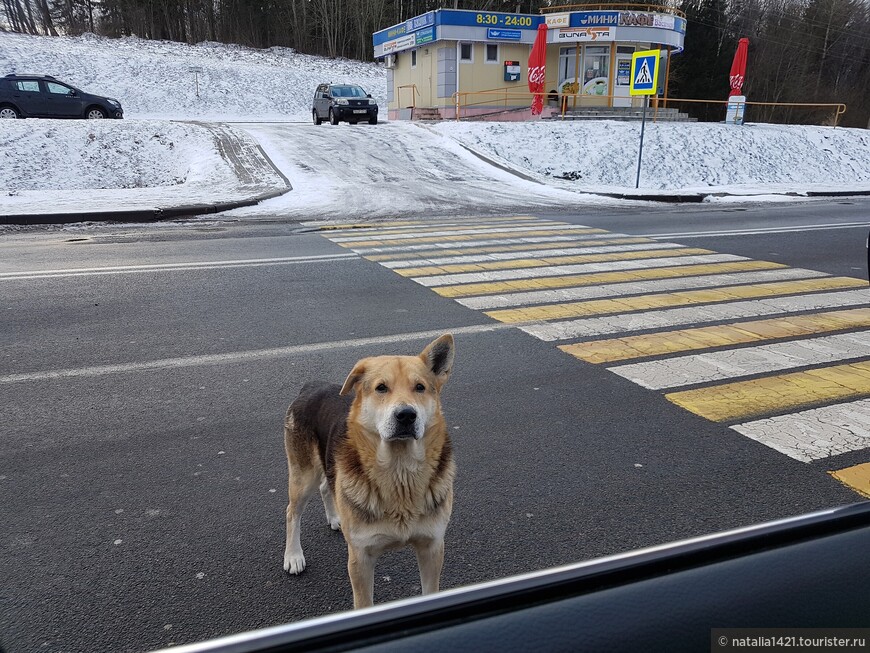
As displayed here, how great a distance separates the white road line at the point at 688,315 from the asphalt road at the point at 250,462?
489 mm

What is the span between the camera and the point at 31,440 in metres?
4.09

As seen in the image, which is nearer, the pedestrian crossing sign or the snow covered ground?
the snow covered ground

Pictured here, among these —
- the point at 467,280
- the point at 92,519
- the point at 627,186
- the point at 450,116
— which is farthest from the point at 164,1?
the point at 92,519

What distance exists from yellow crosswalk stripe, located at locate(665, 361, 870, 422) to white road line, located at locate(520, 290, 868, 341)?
1.47 meters

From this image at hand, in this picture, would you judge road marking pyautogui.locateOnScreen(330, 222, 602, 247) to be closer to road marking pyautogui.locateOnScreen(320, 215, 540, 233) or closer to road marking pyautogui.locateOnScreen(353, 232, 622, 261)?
road marking pyautogui.locateOnScreen(353, 232, 622, 261)

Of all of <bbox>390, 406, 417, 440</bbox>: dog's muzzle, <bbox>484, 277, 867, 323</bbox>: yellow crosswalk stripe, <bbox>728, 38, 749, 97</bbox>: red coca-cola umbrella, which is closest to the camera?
<bbox>390, 406, 417, 440</bbox>: dog's muzzle

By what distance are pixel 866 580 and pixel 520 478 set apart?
2783 mm

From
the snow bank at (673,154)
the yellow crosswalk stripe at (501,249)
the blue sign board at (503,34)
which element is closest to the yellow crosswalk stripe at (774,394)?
the yellow crosswalk stripe at (501,249)

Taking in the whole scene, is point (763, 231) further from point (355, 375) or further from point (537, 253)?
point (355, 375)

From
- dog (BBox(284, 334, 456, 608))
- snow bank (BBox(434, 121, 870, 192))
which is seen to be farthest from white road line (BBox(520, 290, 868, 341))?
snow bank (BBox(434, 121, 870, 192))

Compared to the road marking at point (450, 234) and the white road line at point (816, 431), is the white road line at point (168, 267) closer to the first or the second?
the road marking at point (450, 234)

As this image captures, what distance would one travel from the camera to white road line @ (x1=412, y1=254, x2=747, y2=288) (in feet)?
27.4

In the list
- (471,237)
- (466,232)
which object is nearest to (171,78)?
(466,232)

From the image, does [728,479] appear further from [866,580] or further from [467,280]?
[467,280]
